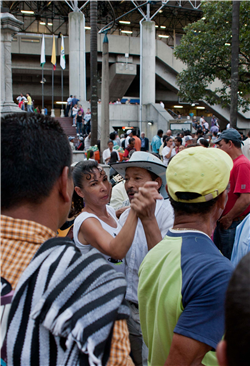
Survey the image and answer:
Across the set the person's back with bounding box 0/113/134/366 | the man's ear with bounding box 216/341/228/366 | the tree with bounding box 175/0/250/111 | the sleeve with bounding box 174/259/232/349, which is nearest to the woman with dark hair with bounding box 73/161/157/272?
the sleeve with bounding box 174/259/232/349

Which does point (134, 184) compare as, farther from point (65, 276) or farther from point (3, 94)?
point (3, 94)

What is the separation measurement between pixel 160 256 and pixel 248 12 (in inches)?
703

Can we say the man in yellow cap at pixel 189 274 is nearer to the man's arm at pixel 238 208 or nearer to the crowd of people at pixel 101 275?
the crowd of people at pixel 101 275

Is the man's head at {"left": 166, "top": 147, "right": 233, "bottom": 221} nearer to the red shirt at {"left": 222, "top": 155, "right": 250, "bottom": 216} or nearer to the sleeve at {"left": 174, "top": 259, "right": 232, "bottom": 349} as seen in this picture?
the sleeve at {"left": 174, "top": 259, "right": 232, "bottom": 349}

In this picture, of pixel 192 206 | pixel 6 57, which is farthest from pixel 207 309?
pixel 6 57

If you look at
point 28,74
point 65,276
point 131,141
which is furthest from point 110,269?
point 28,74

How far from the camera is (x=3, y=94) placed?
41.2 feet

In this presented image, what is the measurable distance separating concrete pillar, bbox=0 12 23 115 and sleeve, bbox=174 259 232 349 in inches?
464

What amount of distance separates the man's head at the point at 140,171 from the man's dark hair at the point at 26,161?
4.98 ft

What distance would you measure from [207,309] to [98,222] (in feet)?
4.15

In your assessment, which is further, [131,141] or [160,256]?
[131,141]

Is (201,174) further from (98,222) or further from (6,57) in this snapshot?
(6,57)

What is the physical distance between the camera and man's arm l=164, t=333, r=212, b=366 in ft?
4.62

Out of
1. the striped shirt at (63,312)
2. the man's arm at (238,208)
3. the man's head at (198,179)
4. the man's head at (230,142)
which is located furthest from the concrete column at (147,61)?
the striped shirt at (63,312)
